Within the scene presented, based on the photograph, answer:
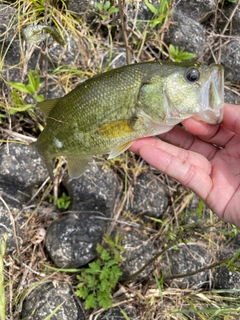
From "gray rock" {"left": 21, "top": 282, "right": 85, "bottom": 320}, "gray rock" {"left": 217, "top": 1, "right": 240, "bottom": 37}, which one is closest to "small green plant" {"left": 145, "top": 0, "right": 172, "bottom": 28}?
"gray rock" {"left": 217, "top": 1, "right": 240, "bottom": 37}

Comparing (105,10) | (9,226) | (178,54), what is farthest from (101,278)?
(105,10)

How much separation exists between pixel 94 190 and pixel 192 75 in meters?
1.59

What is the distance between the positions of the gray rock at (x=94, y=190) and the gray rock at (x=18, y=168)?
33 cm

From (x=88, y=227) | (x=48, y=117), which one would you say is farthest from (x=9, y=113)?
(x=88, y=227)

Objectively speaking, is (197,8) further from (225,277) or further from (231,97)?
(225,277)

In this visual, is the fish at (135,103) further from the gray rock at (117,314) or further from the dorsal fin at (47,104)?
the gray rock at (117,314)

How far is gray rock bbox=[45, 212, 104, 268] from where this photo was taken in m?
3.11

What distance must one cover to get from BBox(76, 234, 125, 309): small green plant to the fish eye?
5.21 feet

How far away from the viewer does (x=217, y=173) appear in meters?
2.55

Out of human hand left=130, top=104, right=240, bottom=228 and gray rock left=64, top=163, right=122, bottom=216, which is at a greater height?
human hand left=130, top=104, right=240, bottom=228

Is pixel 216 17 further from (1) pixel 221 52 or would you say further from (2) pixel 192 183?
(2) pixel 192 183

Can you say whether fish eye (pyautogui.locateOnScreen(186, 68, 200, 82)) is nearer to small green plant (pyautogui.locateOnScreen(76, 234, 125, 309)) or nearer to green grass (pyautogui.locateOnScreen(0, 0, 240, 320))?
green grass (pyautogui.locateOnScreen(0, 0, 240, 320))

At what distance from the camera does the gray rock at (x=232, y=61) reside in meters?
4.05

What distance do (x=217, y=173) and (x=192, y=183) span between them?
239mm
